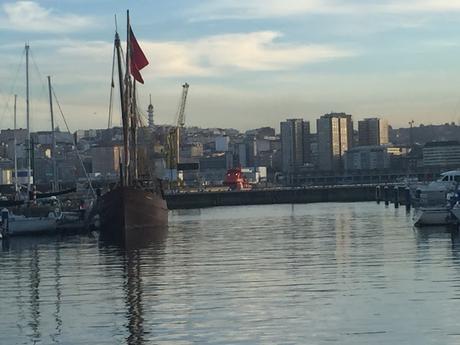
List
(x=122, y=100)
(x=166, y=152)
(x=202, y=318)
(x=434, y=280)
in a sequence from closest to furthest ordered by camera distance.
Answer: (x=202, y=318), (x=434, y=280), (x=122, y=100), (x=166, y=152)

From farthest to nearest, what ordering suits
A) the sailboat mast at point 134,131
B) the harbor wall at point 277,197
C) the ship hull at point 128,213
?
1. the harbor wall at point 277,197
2. the sailboat mast at point 134,131
3. the ship hull at point 128,213

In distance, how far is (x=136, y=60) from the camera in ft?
233

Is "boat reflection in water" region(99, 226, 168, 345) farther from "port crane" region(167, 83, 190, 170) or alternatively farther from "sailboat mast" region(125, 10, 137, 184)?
"port crane" region(167, 83, 190, 170)

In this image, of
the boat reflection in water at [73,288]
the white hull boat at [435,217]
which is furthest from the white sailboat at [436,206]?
the boat reflection in water at [73,288]

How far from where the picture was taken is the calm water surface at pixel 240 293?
73.3ft

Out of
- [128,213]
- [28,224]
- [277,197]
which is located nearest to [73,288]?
[28,224]

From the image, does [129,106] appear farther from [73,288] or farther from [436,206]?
[73,288]

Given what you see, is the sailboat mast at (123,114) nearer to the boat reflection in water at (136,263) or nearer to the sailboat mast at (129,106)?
the sailboat mast at (129,106)

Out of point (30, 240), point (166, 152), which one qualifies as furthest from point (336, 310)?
point (166, 152)

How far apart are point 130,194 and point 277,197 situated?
77076mm

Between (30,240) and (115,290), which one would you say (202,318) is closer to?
(115,290)

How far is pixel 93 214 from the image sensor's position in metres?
73.8

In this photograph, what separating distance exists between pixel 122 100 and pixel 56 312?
4647cm

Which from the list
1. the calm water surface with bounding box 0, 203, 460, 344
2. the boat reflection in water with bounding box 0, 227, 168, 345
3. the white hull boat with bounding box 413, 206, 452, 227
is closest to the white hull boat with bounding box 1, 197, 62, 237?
the boat reflection in water with bounding box 0, 227, 168, 345
